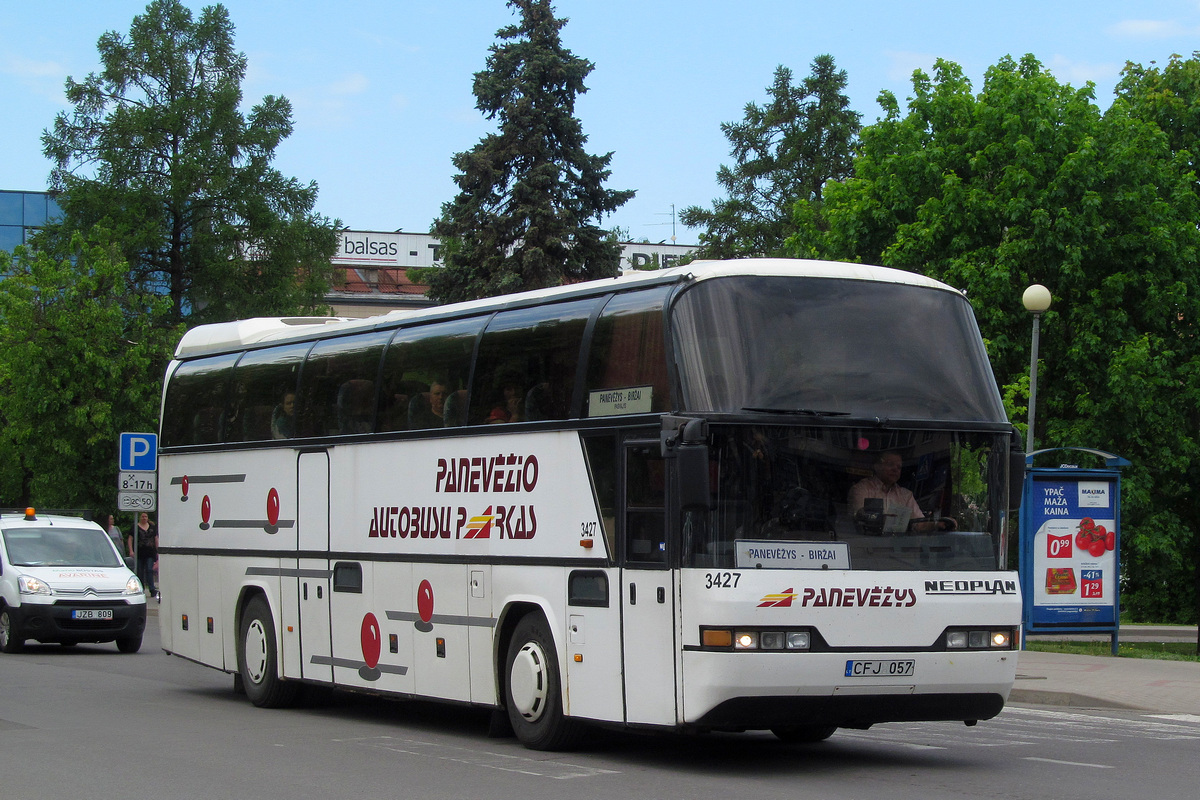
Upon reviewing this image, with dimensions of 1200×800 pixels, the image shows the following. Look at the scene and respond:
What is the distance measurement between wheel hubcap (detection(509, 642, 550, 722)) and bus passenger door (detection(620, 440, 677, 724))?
112cm

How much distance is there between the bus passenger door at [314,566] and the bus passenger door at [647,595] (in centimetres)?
474

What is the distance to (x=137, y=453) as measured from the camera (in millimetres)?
30516

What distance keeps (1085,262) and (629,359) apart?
24.6 metres

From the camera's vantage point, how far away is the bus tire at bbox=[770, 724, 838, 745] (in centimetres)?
1205

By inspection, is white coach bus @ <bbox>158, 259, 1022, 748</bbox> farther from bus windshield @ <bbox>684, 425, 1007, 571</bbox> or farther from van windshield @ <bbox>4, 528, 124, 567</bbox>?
van windshield @ <bbox>4, 528, 124, 567</bbox>

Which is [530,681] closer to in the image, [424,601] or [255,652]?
[424,601]

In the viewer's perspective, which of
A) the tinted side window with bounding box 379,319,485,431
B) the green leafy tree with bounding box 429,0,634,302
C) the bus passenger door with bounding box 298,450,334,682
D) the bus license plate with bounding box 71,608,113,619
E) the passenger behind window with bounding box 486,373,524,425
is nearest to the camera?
the passenger behind window with bounding box 486,373,524,425

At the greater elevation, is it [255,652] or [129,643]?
[255,652]

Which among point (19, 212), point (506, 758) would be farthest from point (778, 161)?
point (506, 758)

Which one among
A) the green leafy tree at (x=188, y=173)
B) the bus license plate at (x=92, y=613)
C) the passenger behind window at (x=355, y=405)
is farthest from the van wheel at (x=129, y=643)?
the green leafy tree at (x=188, y=173)

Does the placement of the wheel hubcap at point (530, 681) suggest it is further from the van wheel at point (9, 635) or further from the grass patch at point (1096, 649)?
the van wheel at point (9, 635)

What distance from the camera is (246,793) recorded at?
376 inches

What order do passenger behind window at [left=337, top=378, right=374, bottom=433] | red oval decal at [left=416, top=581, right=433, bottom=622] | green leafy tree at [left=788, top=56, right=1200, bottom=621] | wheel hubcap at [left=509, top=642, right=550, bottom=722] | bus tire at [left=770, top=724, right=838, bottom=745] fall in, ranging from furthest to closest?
green leafy tree at [left=788, top=56, right=1200, bottom=621]
passenger behind window at [left=337, top=378, right=374, bottom=433]
red oval decal at [left=416, top=581, right=433, bottom=622]
bus tire at [left=770, top=724, right=838, bottom=745]
wheel hubcap at [left=509, top=642, right=550, bottom=722]

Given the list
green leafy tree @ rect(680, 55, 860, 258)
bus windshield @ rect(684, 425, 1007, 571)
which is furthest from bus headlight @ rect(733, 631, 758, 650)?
green leafy tree @ rect(680, 55, 860, 258)
